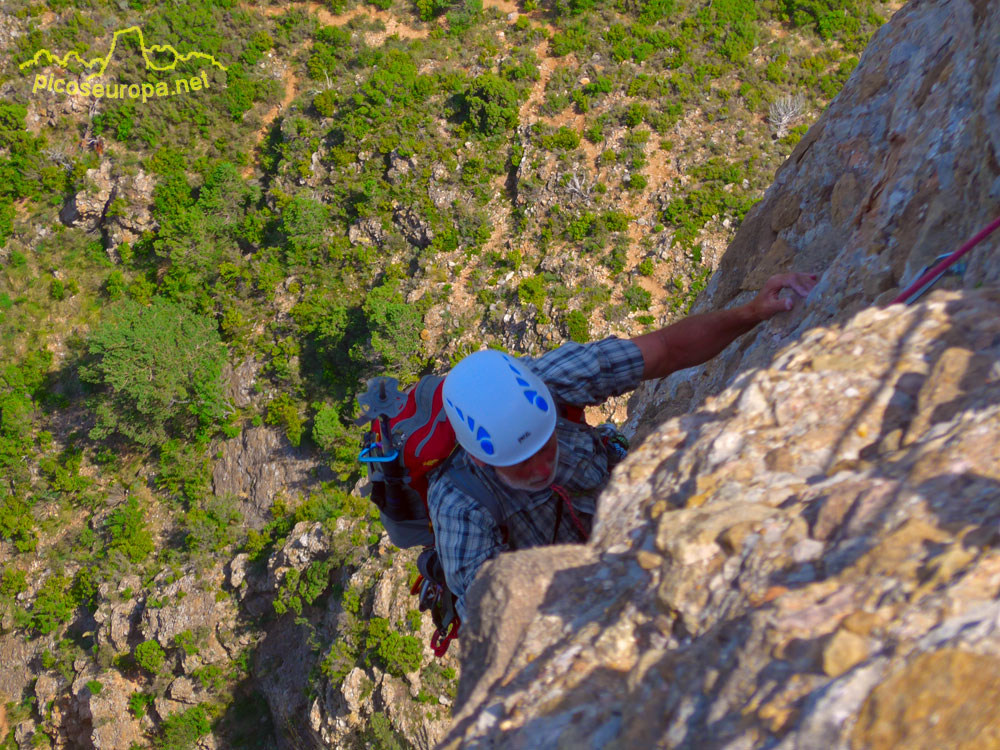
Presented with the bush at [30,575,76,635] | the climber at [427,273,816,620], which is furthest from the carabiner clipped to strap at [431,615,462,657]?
the bush at [30,575,76,635]

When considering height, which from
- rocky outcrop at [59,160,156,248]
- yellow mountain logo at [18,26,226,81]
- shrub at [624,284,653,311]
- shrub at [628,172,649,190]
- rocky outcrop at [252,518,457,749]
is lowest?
rocky outcrop at [252,518,457,749]

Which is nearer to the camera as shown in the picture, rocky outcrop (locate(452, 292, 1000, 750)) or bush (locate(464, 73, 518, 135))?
rocky outcrop (locate(452, 292, 1000, 750))

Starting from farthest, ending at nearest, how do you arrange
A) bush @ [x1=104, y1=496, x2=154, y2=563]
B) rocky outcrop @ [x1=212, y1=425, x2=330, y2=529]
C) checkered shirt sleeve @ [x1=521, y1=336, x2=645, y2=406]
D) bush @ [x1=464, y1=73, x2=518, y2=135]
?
bush @ [x1=104, y1=496, x2=154, y2=563]
rocky outcrop @ [x1=212, y1=425, x2=330, y2=529]
bush @ [x1=464, y1=73, x2=518, y2=135]
checkered shirt sleeve @ [x1=521, y1=336, x2=645, y2=406]

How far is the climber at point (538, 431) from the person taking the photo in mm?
2953

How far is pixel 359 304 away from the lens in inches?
658

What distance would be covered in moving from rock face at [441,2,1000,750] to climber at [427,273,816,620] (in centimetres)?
66

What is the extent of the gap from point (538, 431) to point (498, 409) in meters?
0.21

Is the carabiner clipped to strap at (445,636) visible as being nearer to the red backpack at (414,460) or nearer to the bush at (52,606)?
the red backpack at (414,460)

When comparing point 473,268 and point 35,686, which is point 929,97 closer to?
point 473,268

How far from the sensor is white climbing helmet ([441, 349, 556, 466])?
9.59 ft

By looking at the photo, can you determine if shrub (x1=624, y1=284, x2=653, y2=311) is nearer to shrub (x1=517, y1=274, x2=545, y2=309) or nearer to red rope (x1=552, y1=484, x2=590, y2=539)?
shrub (x1=517, y1=274, x2=545, y2=309)

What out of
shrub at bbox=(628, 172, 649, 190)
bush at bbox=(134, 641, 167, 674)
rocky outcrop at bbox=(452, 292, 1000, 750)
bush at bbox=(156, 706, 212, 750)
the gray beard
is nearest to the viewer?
rocky outcrop at bbox=(452, 292, 1000, 750)

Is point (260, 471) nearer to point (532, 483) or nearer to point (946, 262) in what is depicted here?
point (532, 483)

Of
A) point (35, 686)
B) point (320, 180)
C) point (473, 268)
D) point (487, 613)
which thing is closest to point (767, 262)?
point (487, 613)
